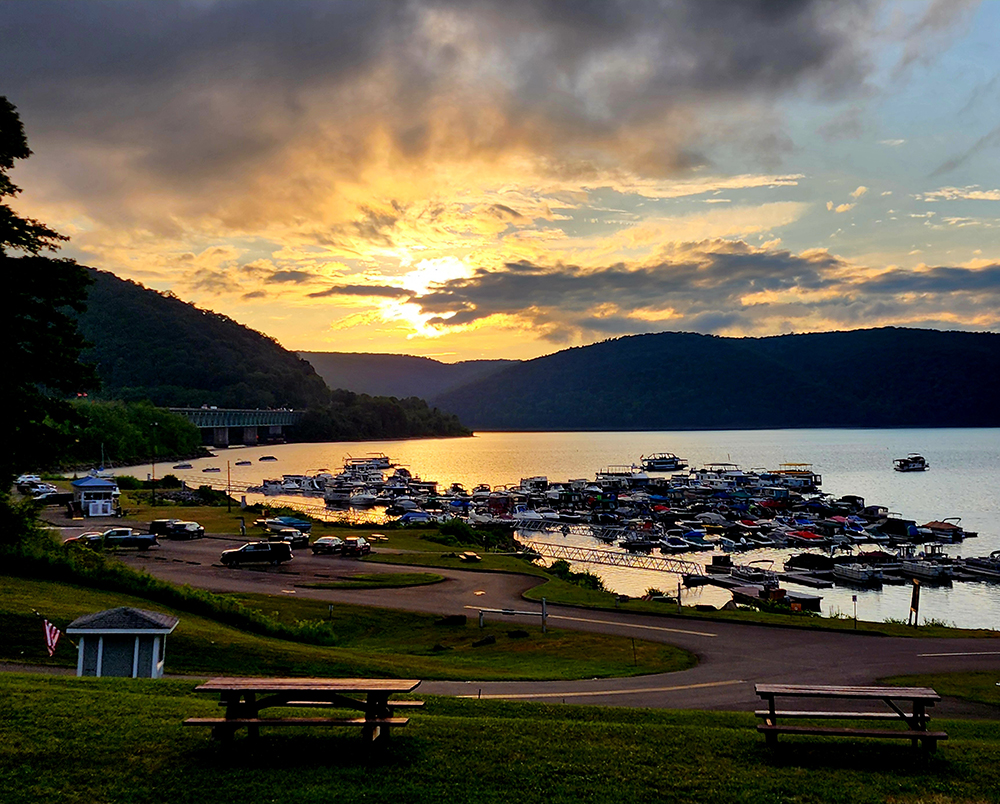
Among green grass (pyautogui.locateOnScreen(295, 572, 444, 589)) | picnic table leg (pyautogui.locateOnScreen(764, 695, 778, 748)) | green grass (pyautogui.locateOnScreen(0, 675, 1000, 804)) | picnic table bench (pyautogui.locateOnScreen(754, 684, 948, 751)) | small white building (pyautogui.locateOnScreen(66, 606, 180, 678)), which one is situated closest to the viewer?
green grass (pyautogui.locateOnScreen(0, 675, 1000, 804))

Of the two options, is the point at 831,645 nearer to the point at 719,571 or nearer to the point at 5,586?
the point at 5,586

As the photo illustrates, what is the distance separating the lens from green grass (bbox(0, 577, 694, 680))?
19.2 meters

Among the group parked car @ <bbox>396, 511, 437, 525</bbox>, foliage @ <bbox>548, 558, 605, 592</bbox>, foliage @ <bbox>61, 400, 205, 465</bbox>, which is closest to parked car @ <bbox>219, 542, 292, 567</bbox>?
foliage @ <bbox>548, 558, 605, 592</bbox>

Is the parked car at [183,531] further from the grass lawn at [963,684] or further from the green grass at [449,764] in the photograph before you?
the grass lawn at [963,684]

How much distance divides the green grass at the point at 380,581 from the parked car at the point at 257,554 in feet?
17.1

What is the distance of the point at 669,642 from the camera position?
82.2 feet

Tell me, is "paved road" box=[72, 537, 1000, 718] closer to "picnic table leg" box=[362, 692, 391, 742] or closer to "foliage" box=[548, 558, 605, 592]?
"picnic table leg" box=[362, 692, 391, 742]

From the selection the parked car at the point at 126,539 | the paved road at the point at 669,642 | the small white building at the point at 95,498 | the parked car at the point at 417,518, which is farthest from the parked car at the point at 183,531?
the parked car at the point at 417,518

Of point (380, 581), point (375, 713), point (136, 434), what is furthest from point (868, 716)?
point (136, 434)

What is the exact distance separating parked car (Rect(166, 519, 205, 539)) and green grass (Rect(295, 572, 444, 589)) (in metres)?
16.2

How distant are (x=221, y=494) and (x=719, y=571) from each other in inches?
2048

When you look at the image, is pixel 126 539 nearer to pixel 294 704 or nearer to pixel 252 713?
pixel 252 713

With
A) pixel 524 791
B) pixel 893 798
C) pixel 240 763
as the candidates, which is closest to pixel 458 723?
pixel 524 791

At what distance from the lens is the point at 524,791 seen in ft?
30.0
